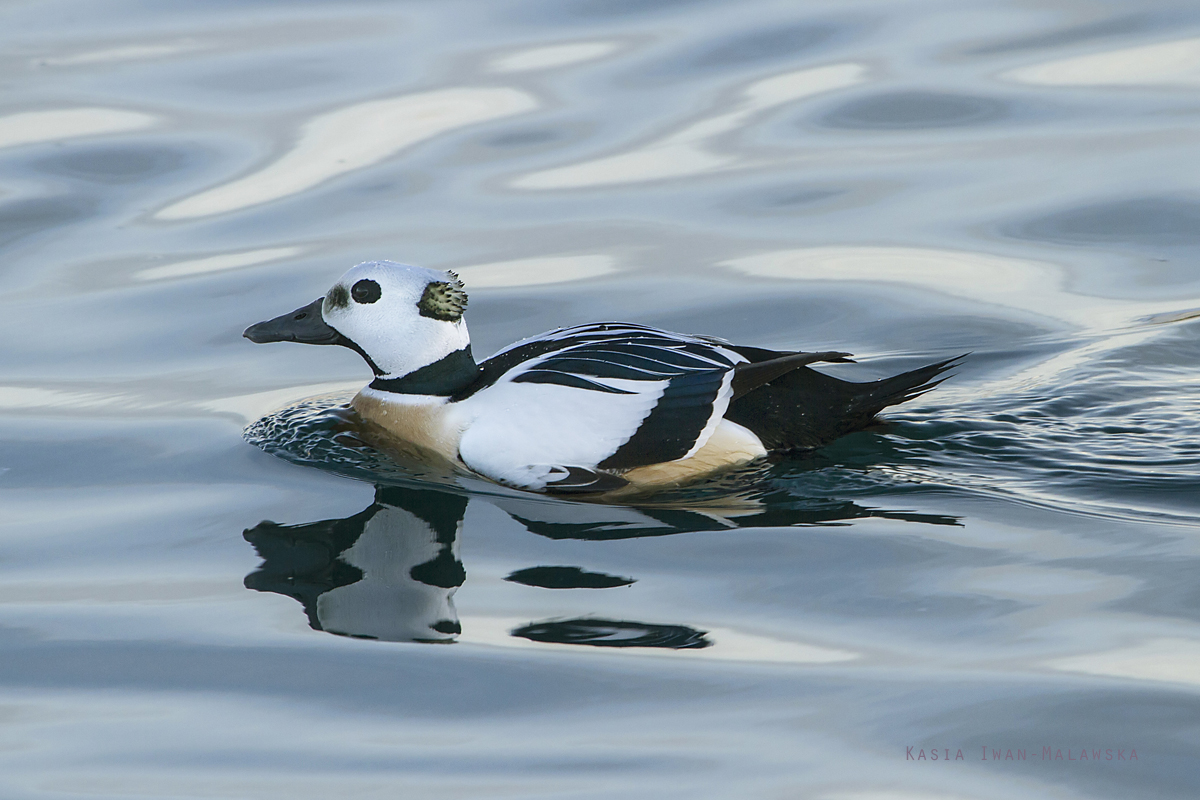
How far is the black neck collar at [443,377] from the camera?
5.89 meters

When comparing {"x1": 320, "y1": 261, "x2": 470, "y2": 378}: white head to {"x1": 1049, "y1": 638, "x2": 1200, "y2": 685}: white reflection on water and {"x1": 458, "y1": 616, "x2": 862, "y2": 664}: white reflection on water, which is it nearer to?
{"x1": 458, "y1": 616, "x2": 862, "y2": 664}: white reflection on water

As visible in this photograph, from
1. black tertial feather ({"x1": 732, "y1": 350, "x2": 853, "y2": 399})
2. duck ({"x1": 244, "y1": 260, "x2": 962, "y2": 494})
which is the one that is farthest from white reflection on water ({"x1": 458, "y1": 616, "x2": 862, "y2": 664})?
black tertial feather ({"x1": 732, "y1": 350, "x2": 853, "y2": 399})

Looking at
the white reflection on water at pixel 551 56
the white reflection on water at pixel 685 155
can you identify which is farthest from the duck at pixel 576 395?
the white reflection on water at pixel 551 56

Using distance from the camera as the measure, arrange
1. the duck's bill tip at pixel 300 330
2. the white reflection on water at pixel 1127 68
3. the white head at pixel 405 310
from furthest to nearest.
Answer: the white reflection on water at pixel 1127 68, the duck's bill tip at pixel 300 330, the white head at pixel 405 310

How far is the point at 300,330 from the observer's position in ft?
19.9

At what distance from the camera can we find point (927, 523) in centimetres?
507

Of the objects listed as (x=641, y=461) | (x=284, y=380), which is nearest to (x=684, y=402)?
(x=641, y=461)

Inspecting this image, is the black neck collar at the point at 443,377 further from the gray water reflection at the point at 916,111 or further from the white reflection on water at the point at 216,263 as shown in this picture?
the gray water reflection at the point at 916,111

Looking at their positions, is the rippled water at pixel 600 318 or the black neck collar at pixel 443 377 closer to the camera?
the rippled water at pixel 600 318

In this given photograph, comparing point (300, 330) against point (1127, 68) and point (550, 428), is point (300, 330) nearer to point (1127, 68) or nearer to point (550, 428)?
point (550, 428)

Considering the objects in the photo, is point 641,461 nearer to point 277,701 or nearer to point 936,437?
point 936,437

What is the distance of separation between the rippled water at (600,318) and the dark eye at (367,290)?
25.4 inches

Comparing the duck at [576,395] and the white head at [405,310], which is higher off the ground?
the white head at [405,310]

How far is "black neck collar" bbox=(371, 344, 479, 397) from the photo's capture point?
19.3 feet
